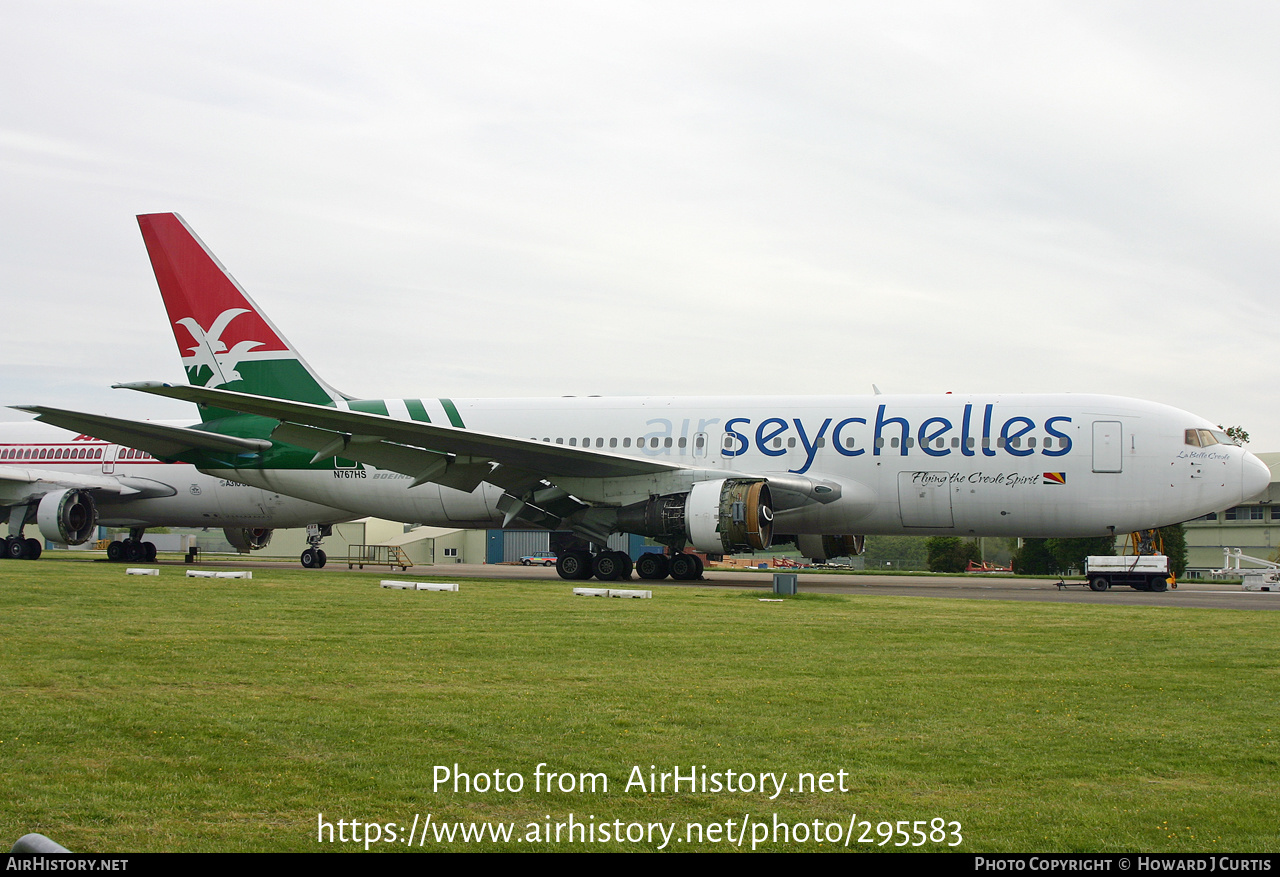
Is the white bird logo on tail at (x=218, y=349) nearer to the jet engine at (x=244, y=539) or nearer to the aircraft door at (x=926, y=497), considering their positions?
the jet engine at (x=244, y=539)

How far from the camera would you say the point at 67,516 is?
31.0m

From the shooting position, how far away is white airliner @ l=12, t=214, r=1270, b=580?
22.8 metres

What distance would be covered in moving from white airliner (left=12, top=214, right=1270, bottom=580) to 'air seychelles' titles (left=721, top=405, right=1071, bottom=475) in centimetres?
3

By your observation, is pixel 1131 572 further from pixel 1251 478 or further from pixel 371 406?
pixel 371 406

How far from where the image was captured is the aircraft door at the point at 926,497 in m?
23.6

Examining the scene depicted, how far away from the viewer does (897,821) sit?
16.7 ft

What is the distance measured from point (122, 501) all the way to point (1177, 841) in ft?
110

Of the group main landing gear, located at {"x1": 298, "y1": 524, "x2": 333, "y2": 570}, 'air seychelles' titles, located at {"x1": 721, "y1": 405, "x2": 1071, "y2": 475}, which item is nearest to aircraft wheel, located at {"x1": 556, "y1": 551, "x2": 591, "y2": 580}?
'air seychelles' titles, located at {"x1": 721, "y1": 405, "x2": 1071, "y2": 475}

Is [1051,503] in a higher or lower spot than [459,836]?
higher

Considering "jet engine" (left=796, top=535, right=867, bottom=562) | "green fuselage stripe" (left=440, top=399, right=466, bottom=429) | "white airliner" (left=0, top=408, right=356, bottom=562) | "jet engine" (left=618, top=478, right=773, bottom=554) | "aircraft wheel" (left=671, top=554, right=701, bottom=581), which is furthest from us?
"white airliner" (left=0, top=408, right=356, bottom=562)

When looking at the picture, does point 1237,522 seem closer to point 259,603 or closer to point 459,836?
point 259,603

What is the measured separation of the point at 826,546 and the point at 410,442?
10750 millimetres

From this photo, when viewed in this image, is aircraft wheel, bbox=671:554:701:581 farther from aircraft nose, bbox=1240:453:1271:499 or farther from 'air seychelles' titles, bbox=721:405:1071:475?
aircraft nose, bbox=1240:453:1271:499

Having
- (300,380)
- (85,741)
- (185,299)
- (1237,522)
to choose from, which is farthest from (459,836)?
(1237,522)
